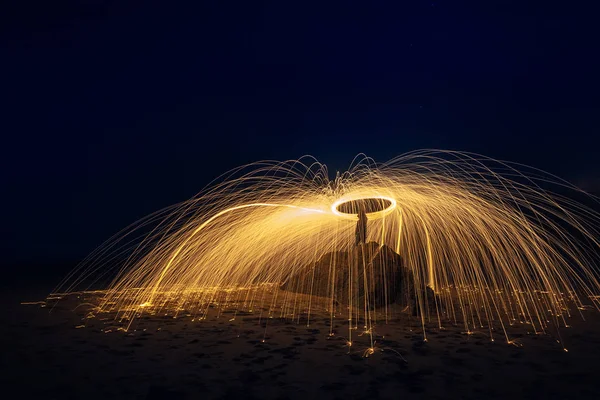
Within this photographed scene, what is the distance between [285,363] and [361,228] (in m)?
8.37

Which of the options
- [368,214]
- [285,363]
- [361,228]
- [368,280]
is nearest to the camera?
[285,363]

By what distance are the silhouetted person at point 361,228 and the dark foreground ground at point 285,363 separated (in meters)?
4.76

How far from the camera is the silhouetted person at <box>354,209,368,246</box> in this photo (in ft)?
52.6

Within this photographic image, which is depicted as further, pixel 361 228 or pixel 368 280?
pixel 361 228

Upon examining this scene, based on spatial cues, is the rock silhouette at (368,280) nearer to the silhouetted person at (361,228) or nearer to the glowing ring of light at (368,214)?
the silhouetted person at (361,228)

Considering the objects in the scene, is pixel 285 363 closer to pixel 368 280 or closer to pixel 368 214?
pixel 368 280

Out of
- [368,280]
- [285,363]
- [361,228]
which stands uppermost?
[361,228]

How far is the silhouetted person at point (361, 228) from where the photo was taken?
16.0 meters

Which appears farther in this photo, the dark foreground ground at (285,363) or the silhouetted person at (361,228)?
the silhouetted person at (361,228)

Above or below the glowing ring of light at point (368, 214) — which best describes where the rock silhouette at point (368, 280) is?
below

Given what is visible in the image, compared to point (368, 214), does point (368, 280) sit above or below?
below

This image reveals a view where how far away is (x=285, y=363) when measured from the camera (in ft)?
27.4

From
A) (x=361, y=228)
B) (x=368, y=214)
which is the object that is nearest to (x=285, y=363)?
(x=361, y=228)

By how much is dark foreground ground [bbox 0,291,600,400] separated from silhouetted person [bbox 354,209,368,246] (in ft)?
15.6
